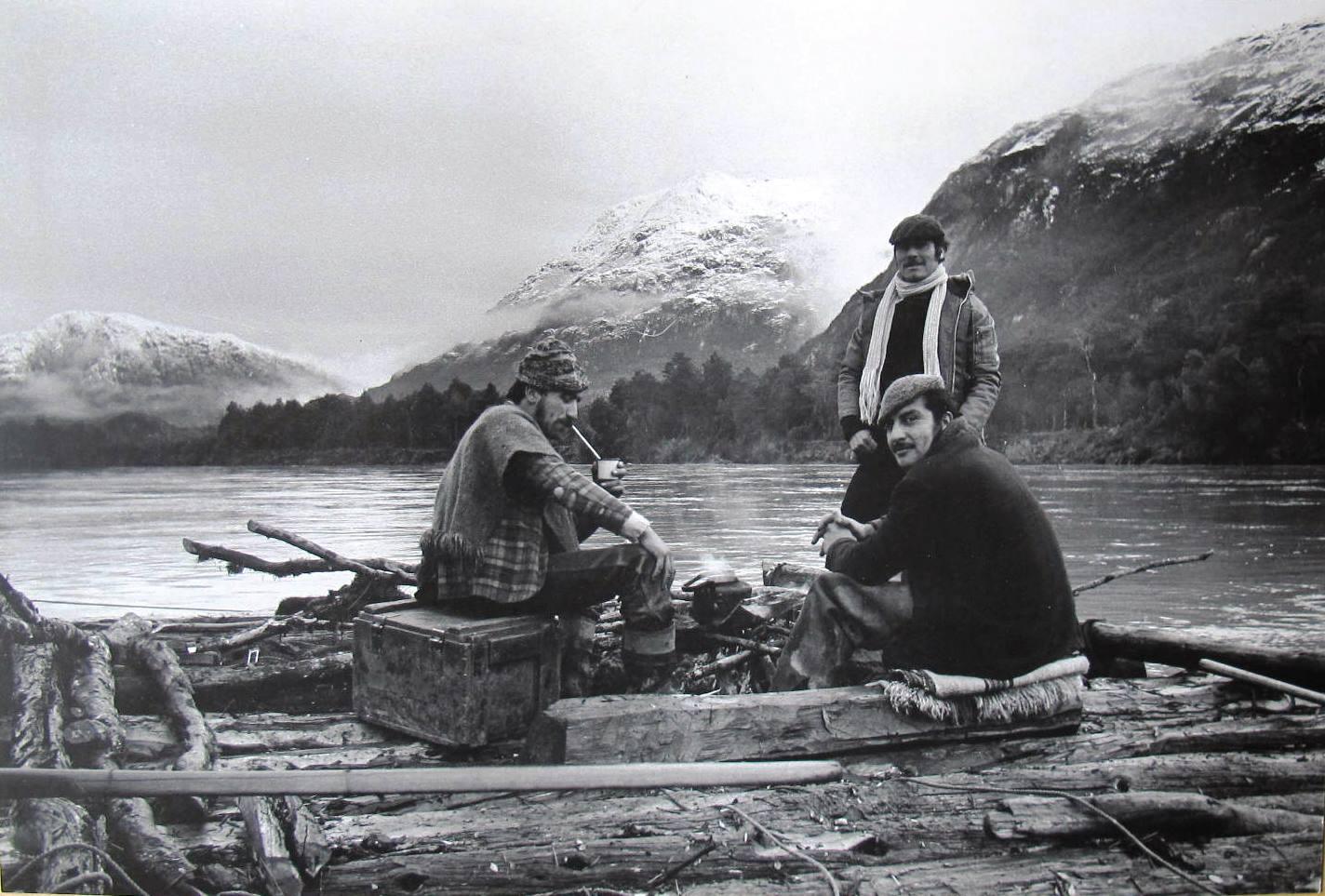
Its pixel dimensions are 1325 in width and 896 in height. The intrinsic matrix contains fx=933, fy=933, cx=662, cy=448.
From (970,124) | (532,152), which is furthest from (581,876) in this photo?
(970,124)

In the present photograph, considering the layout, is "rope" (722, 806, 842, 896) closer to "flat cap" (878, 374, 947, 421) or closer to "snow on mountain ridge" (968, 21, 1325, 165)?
"flat cap" (878, 374, 947, 421)

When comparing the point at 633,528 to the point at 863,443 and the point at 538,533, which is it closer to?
the point at 538,533

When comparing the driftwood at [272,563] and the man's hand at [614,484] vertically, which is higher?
the man's hand at [614,484]

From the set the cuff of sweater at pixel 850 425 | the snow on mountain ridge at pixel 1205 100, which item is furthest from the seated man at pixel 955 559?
the snow on mountain ridge at pixel 1205 100

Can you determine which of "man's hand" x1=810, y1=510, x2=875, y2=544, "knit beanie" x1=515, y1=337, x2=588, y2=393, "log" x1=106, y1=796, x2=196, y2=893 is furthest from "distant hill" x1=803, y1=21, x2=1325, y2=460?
"log" x1=106, y1=796, x2=196, y2=893

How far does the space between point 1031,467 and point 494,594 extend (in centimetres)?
232

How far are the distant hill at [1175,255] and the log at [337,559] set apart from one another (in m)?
2.19

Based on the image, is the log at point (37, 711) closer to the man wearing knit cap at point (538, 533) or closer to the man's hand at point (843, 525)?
the man wearing knit cap at point (538, 533)

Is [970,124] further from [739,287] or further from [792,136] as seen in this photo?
[739,287]

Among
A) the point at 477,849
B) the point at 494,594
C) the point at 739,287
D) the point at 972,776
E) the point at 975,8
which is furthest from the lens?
the point at 739,287

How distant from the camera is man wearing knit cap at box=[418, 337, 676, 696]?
3.39m

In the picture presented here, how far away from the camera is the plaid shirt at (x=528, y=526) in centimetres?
335

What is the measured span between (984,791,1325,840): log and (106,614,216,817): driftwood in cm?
260

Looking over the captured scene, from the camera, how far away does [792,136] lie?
3.98 metres
